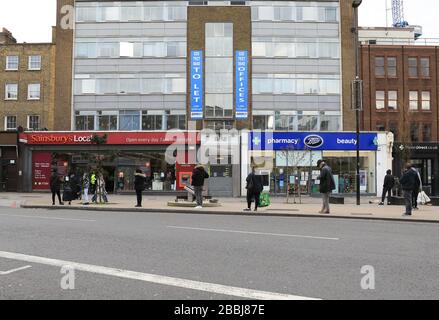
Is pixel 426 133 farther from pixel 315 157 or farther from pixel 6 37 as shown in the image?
pixel 6 37

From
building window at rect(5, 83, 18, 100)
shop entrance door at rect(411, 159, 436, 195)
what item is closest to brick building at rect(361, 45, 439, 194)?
shop entrance door at rect(411, 159, 436, 195)

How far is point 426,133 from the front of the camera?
135 feet

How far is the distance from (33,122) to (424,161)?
107 feet

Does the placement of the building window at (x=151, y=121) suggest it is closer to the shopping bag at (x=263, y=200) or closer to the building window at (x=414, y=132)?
the shopping bag at (x=263, y=200)

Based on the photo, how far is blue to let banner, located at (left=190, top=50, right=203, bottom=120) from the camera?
35.3 meters

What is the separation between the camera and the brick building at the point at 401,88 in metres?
Answer: 41.3

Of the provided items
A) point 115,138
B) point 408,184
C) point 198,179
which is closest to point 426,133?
point 115,138

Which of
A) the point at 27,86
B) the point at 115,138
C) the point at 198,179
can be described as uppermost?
the point at 27,86

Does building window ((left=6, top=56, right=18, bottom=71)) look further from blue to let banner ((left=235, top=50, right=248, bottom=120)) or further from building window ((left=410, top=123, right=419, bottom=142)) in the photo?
building window ((left=410, top=123, right=419, bottom=142))

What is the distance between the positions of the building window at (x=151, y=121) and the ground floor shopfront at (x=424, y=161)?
19.4m

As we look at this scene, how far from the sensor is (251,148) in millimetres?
33688

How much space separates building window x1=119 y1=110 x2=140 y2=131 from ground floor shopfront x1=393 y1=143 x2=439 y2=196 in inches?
833

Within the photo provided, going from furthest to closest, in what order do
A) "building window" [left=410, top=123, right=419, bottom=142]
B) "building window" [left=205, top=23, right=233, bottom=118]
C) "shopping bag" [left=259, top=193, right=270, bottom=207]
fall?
"building window" [left=410, top=123, right=419, bottom=142], "building window" [left=205, top=23, right=233, bottom=118], "shopping bag" [left=259, top=193, right=270, bottom=207]
